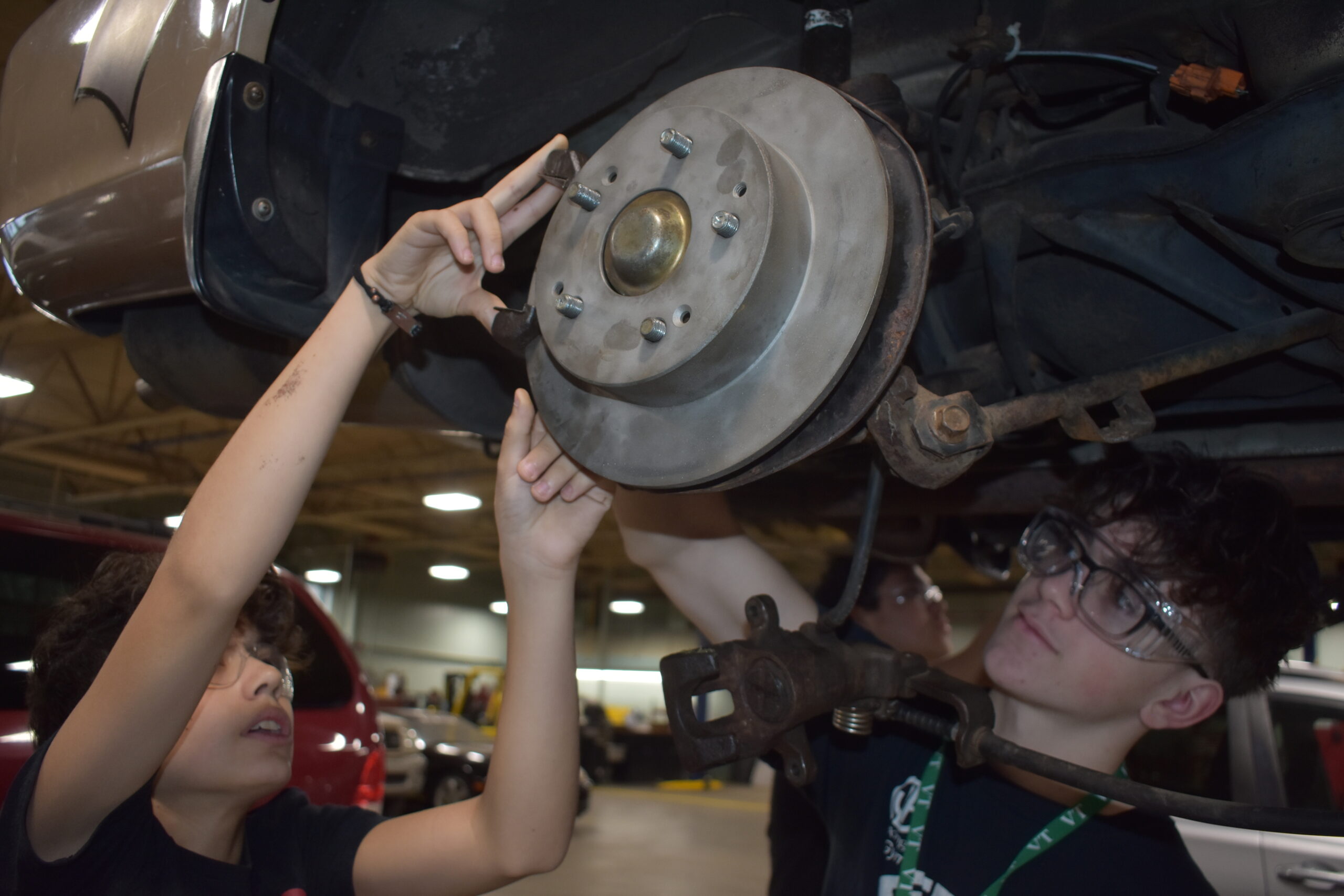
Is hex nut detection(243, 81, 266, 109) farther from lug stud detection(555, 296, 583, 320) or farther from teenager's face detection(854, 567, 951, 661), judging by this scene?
teenager's face detection(854, 567, 951, 661)

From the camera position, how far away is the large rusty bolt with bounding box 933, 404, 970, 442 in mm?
812

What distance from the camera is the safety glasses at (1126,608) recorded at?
1.25 meters

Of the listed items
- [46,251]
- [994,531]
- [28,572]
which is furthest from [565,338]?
[28,572]

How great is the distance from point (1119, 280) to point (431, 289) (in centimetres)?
84

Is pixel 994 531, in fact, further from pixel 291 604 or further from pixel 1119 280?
pixel 291 604

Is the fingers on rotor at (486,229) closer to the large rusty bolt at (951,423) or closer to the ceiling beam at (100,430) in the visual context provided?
the large rusty bolt at (951,423)

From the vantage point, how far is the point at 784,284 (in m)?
0.78

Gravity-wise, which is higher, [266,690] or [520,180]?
[520,180]

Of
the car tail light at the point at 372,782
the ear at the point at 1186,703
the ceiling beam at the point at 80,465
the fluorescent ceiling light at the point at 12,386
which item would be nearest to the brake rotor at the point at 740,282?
the ear at the point at 1186,703

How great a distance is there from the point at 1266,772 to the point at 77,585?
3312mm

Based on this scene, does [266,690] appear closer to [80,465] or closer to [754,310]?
[754,310]

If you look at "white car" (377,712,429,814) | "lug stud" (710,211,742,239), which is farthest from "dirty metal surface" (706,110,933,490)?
"white car" (377,712,429,814)

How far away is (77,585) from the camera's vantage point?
95.1 inches

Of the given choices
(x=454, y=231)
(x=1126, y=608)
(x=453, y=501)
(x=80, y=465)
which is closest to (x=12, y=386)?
(x=80, y=465)
